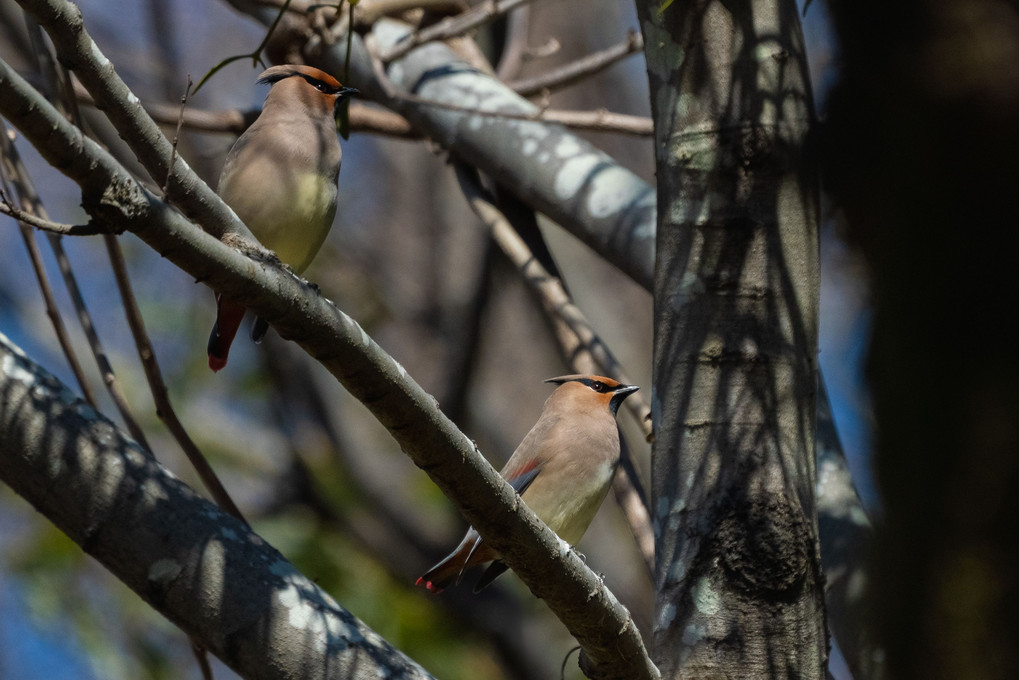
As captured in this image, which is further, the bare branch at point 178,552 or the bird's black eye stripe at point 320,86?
the bird's black eye stripe at point 320,86

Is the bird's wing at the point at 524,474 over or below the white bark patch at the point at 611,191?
below

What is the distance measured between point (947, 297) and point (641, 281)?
2770 millimetres

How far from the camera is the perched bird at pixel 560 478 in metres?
3.95

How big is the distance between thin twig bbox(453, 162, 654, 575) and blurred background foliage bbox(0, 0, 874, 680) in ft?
6.78

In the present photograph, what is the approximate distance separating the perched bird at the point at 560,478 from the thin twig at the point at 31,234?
4.58 feet

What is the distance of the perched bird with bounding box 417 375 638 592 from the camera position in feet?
12.9

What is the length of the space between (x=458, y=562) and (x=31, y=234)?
68.1 inches

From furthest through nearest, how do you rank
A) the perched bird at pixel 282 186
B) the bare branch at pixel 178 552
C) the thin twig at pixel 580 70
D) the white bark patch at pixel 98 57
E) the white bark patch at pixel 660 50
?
the thin twig at pixel 580 70, the perched bird at pixel 282 186, the white bark patch at pixel 660 50, the bare branch at pixel 178 552, the white bark patch at pixel 98 57

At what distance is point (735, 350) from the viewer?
2.58m

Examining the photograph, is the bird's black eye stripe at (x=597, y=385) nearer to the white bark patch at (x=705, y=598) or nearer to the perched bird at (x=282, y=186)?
the perched bird at (x=282, y=186)

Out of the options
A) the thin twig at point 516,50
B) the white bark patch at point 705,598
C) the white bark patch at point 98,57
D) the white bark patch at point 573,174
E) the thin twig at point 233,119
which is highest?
the thin twig at point 516,50

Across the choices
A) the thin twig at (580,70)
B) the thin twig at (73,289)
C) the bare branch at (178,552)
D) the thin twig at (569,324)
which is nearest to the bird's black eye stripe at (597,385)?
the thin twig at (569,324)

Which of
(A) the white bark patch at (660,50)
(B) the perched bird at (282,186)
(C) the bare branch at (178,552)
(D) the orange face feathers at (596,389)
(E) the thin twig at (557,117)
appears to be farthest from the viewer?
(D) the orange face feathers at (596,389)

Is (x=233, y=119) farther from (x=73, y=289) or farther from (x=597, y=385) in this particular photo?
(x=597, y=385)
